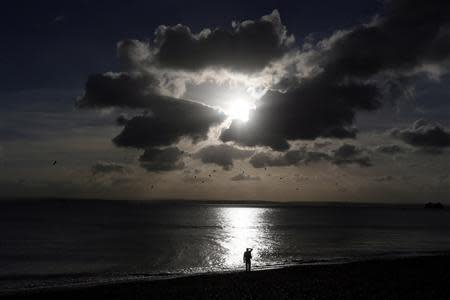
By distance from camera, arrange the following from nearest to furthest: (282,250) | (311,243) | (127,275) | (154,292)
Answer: (154,292)
(127,275)
(282,250)
(311,243)

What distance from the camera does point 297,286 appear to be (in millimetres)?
34219

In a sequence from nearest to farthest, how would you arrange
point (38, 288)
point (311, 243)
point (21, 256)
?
point (38, 288), point (21, 256), point (311, 243)

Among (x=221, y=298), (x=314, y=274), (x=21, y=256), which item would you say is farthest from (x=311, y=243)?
(x=221, y=298)

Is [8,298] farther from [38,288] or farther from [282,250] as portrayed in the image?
[282,250]

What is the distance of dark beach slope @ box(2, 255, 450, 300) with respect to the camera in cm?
3103

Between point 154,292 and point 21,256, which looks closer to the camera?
point 154,292

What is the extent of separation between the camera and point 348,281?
3625 cm

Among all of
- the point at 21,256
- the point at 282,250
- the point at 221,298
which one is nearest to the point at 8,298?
the point at 221,298

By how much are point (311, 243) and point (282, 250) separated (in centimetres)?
1466

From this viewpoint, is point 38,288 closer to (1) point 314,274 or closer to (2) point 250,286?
(2) point 250,286

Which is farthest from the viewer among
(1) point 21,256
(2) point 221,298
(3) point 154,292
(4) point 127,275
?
(1) point 21,256

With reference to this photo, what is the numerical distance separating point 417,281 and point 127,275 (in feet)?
96.9

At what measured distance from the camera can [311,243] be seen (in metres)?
84.7

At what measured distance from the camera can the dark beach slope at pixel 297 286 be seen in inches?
1222
